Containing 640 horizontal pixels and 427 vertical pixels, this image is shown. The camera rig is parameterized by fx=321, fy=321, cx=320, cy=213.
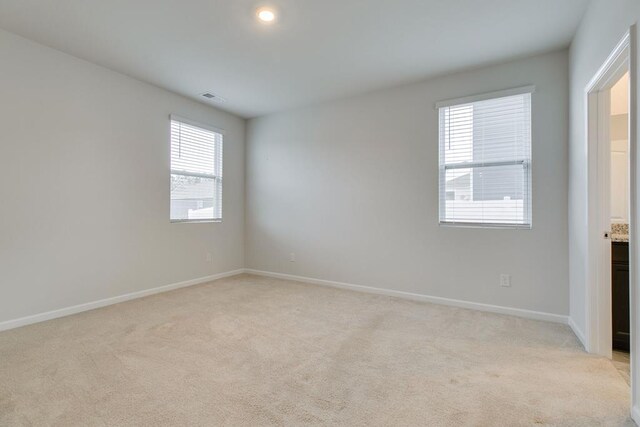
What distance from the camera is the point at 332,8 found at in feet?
8.17

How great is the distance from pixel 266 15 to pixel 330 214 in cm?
261

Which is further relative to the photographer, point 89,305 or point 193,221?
point 193,221

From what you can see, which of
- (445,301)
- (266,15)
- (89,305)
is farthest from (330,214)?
(89,305)

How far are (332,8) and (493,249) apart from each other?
2.78 m

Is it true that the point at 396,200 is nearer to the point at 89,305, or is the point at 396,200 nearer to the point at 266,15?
the point at 266,15

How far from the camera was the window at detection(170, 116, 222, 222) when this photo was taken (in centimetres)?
438

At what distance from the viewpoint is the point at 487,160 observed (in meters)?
3.44

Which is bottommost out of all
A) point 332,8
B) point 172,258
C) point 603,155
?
point 172,258

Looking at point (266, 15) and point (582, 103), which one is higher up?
point (266, 15)

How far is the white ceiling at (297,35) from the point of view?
8.14 feet

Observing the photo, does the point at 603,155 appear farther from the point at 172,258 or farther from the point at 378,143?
the point at 172,258

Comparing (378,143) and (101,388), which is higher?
(378,143)

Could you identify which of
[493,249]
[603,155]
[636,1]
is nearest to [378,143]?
[493,249]

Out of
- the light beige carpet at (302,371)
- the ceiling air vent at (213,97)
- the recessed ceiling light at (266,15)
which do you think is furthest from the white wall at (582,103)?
the ceiling air vent at (213,97)
